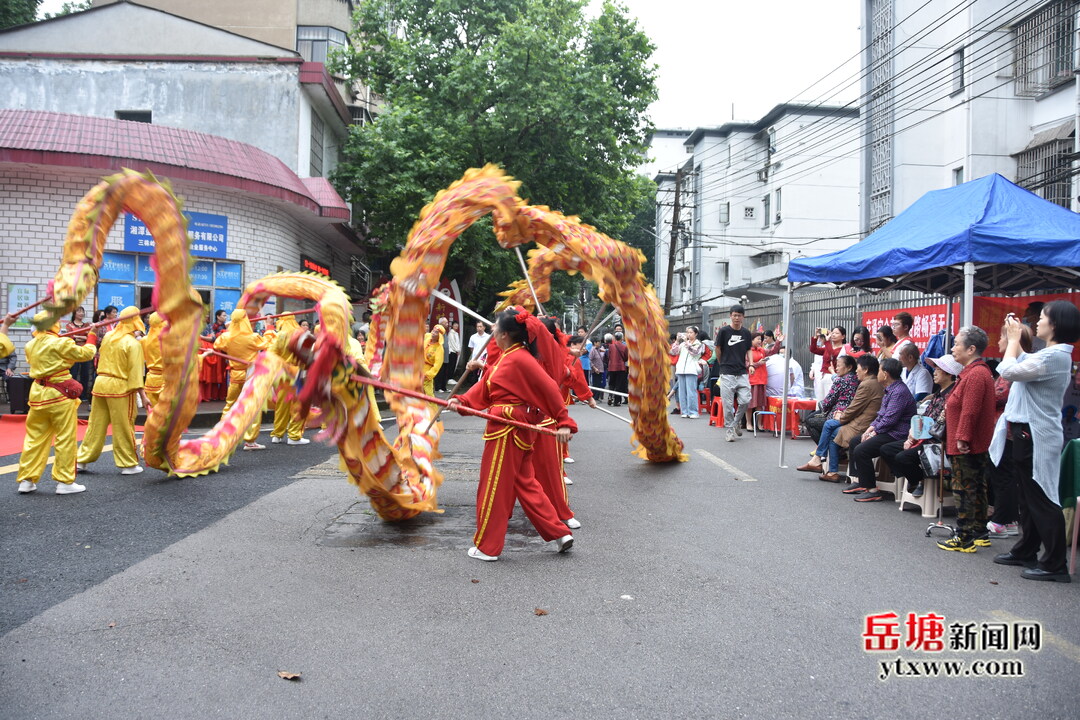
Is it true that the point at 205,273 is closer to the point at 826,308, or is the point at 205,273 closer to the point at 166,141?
the point at 166,141

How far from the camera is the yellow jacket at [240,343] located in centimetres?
952

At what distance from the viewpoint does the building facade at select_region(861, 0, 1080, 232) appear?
49.3 ft

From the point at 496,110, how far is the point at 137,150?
8737mm

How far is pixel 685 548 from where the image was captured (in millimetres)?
5227

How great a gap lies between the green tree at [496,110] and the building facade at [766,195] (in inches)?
386

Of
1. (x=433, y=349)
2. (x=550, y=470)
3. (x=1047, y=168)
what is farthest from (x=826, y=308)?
(x=550, y=470)

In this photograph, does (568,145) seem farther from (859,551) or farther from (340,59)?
(859,551)

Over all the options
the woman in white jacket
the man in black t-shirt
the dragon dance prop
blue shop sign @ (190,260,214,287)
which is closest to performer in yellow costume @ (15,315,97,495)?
the dragon dance prop

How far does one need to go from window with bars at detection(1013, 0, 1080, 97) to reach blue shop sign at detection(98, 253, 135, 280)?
17.6 meters

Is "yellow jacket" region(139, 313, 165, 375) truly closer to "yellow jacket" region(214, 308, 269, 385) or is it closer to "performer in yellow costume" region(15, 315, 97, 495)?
"yellow jacket" region(214, 308, 269, 385)

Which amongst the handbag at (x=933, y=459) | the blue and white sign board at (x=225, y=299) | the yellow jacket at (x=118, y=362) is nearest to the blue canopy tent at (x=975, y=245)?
the handbag at (x=933, y=459)

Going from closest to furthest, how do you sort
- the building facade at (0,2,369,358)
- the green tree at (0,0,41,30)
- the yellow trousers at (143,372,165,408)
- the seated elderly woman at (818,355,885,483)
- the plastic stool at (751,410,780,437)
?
the seated elderly woman at (818,355,885,483) < the yellow trousers at (143,372,165,408) < the plastic stool at (751,410,780,437) < the building facade at (0,2,369,358) < the green tree at (0,0,41,30)

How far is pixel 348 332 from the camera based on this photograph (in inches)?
209

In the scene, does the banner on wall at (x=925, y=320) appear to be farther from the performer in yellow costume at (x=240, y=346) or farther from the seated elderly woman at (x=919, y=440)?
the performer in yellow costume at (x=240, y=346)
